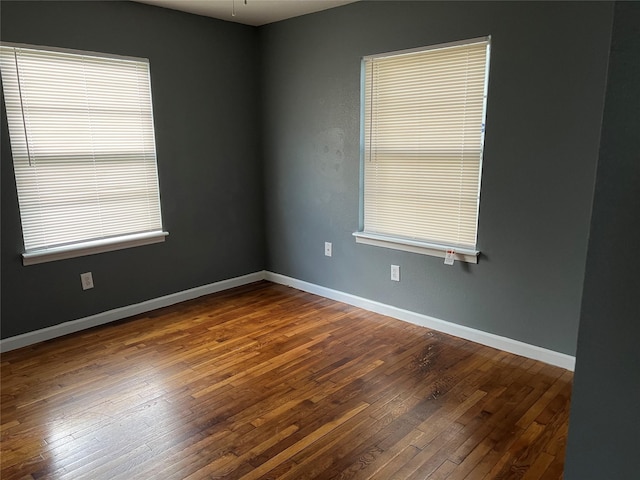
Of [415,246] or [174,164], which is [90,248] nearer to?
[174,164]

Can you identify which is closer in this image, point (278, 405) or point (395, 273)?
point (278, 405)

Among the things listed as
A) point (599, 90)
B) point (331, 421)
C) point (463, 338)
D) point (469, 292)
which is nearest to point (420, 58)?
point (599, 90)

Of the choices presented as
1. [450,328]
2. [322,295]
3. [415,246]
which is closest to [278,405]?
[450,328]

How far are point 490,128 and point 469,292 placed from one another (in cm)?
110

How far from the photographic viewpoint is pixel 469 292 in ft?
10.4

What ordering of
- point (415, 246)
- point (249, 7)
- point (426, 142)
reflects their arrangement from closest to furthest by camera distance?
point (426, 142) < point (415, 246) < point (249, 7)

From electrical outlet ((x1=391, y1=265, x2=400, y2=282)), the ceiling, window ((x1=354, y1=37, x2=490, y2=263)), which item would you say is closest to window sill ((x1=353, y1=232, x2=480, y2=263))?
window ((x1=354, y1=37, x2=490, y2=263))

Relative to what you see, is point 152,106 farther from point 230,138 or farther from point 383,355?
point 383,355

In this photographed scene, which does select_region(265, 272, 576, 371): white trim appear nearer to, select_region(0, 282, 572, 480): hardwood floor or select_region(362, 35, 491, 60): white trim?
select_region(0, 282, 572, 480): hardwood floor

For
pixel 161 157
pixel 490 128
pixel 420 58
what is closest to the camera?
pixel 490 128

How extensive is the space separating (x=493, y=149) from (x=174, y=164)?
2.49 meters

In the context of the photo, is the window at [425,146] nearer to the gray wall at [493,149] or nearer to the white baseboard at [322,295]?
the gray wall at [493,149]

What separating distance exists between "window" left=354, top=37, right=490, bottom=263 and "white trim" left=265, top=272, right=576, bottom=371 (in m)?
0.51

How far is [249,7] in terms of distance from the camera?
3541mm
